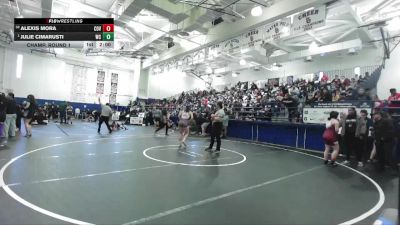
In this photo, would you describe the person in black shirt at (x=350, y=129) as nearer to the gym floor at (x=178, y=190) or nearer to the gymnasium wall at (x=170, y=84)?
the gym floor at (x=178, y=190)

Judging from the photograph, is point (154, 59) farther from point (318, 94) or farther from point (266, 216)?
point (266, 216)

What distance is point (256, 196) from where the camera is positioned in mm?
4895

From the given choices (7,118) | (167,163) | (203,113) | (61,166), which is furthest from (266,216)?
(203,113)

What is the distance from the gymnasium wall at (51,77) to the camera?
86.6ft

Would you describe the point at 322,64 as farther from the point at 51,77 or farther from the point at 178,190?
the point at 51,77

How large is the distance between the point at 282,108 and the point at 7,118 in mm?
12642

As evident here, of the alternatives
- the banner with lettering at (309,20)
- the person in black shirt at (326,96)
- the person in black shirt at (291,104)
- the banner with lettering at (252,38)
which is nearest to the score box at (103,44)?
the banner with lettering at (252,38)

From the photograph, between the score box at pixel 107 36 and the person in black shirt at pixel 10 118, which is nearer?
the score box at pixel 107 36

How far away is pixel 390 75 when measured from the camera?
61.6 ft

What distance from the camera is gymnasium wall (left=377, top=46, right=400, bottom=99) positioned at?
1841 cm

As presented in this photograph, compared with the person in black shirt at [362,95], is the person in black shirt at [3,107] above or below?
below

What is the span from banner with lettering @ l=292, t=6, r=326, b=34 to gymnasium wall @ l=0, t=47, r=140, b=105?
73.6 feet
